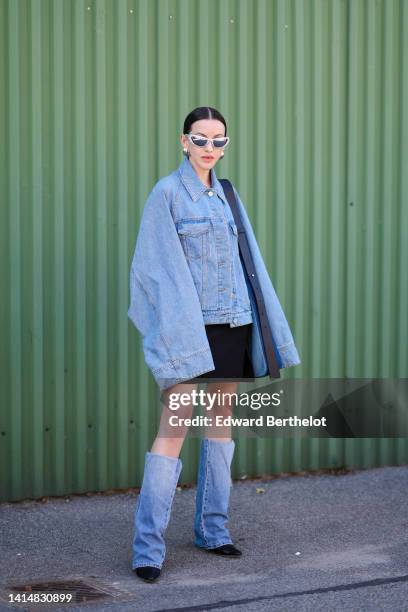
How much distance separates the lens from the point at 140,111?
20.5 ft

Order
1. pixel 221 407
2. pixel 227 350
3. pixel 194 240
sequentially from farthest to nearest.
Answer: pixel 221 407
pixel 227 350
pixel 194 240

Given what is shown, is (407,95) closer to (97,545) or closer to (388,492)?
(388,492)

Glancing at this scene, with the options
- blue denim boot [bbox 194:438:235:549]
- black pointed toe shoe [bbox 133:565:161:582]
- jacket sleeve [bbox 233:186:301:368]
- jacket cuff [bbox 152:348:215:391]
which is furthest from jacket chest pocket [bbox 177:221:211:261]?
black pointed toe shoe [bbox 133:565:161:582]

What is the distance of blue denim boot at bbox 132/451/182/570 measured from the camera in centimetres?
481

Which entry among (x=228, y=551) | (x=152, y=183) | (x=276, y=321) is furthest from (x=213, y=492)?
(x=152, y=183)

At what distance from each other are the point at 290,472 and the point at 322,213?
159 cm

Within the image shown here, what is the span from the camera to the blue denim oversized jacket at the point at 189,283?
4.71 meters

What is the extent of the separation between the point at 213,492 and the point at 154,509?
0.43 metres

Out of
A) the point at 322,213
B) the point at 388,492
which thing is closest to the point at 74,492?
the point at 388,492

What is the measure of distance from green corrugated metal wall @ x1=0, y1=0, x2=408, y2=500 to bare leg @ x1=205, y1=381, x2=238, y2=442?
1273 millimetres

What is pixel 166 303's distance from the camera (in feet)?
15.5

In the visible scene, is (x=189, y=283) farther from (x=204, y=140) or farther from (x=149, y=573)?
(x=149, y=573)

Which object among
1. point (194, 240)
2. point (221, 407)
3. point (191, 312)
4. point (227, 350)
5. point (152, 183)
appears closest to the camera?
point (191, 312)

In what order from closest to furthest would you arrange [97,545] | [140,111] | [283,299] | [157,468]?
[157,468] → [97,545] → [140,111] → [283,299]
